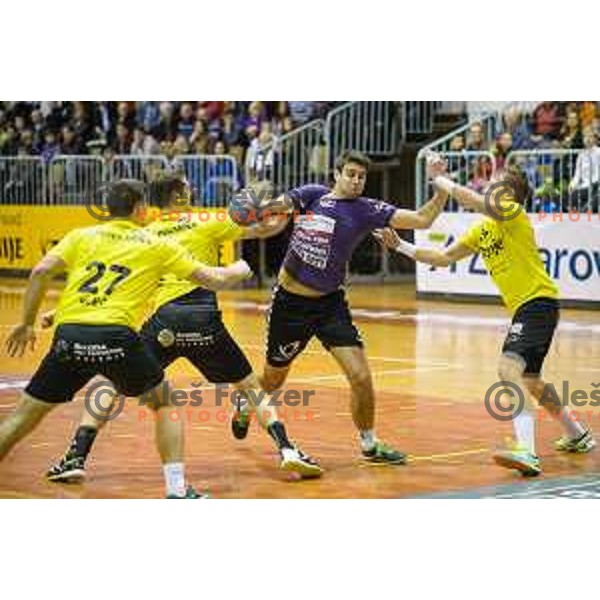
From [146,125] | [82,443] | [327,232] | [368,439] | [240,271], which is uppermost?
[146,125]

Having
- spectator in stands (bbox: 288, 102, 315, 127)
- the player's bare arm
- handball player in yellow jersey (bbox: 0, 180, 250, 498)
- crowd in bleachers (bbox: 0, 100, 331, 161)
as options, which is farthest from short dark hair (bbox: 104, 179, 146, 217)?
spectator in stands (bbox: 288, 102, 315, 127)

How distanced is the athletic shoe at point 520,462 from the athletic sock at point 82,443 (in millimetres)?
2884

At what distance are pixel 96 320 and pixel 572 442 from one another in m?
4.36

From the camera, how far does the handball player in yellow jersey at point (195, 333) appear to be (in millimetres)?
10641

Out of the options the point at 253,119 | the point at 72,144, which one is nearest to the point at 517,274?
the point at 253,119

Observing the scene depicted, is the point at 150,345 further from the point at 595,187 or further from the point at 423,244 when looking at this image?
the point at 423,244

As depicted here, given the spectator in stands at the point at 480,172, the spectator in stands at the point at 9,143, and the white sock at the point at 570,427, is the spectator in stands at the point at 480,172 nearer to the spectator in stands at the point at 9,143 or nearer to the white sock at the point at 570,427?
the spectator in stands at the point at 9,143

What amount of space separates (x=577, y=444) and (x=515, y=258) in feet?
5.36

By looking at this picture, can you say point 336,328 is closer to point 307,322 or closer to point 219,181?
point 307,322

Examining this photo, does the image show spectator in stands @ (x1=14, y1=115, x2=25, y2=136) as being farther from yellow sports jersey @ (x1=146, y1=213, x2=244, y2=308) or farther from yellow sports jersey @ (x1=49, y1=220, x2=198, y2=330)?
yellow sports jersey @ (x1=49, y1=220, x2=198, y2=330)

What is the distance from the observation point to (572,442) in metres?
12.0

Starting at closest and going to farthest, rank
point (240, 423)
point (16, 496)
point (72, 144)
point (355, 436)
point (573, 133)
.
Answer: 1. point (16, 496)
2. point (240, 423)
3. point (355, 436)
4. point (573, 133)
5. point (72, 144)

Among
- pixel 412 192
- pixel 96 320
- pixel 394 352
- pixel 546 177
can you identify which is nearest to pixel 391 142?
pixel 412 192

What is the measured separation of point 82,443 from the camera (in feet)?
34.9
